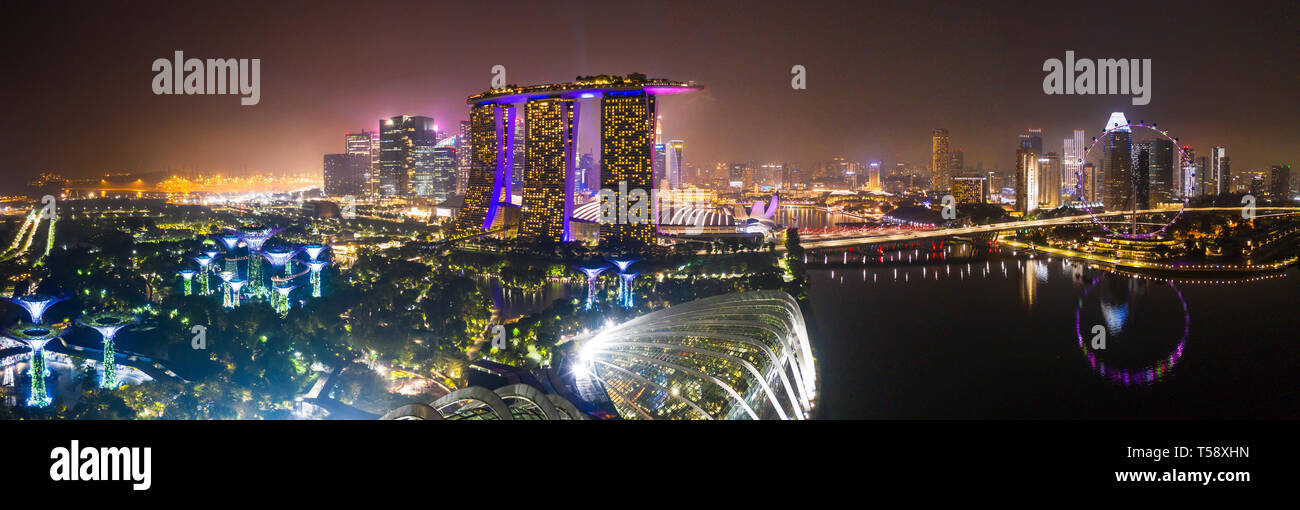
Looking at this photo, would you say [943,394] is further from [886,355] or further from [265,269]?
[265,269]

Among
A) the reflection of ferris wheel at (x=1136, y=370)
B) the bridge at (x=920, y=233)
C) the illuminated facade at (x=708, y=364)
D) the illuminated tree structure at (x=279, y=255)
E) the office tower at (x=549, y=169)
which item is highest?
the office tower at (x=549, y=169)

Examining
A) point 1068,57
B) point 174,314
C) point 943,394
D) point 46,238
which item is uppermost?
point 1068,57

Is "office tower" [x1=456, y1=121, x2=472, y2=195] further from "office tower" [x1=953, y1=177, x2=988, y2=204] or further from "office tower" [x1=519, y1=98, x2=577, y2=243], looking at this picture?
"office tower" [x1=953, y1=177, x2=988, y2=204]

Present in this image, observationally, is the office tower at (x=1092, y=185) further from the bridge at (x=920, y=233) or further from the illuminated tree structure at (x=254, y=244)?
the illuminated tree structure at (x=254, y=244)

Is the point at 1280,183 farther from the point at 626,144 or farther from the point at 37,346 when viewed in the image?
the point at 37,346

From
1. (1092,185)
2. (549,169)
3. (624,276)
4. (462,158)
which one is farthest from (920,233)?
(462,158)

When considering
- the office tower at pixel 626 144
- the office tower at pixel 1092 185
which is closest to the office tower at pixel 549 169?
the office tower at pixel 626 144

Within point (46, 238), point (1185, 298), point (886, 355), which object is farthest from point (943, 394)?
point (46, 238)
